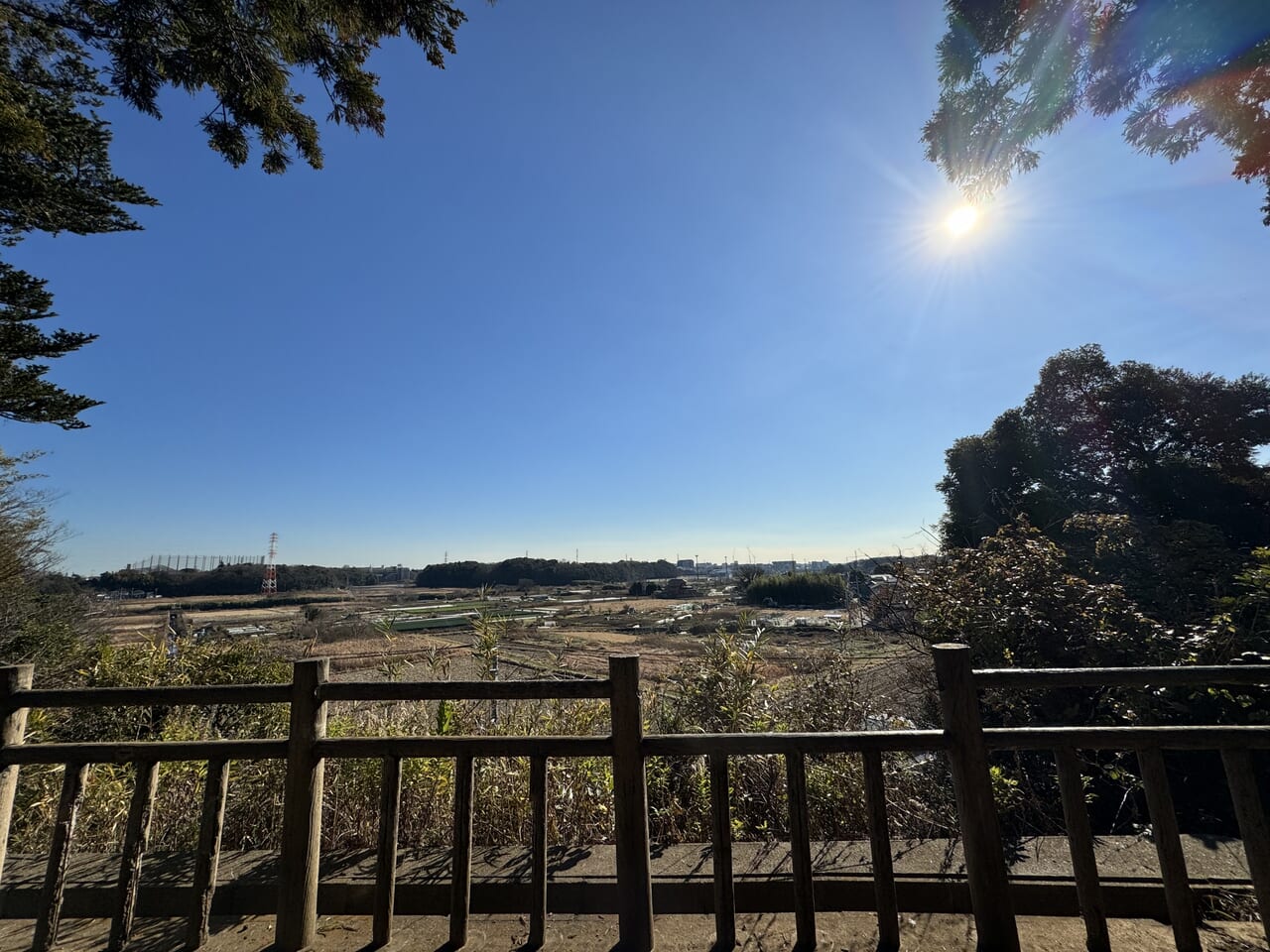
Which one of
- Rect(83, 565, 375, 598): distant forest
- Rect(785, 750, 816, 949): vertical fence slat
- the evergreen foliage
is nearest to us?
Rect(785, 750, 816, 949): vertical fence slat

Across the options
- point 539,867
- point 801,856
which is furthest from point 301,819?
point 801,856

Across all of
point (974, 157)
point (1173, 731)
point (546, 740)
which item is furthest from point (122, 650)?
point (974, 157)

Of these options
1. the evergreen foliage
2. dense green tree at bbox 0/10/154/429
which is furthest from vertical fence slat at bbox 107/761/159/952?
the evergreen foliage

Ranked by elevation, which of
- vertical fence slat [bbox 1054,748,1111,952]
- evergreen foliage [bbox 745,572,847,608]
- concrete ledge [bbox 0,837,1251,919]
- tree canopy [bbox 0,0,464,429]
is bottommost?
evergreen foliage [bbox 745,572,847,608]

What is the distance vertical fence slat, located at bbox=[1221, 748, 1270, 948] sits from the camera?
1726mm

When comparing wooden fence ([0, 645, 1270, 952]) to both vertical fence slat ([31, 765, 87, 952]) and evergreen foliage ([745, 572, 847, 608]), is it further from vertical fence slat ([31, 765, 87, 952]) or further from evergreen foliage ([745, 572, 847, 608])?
evergreen foliage ([745, 572, 847, 608])

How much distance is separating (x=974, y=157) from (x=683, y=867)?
7548 mm

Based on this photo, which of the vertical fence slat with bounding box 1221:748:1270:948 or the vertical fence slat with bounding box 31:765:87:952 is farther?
the vertical fence slat with bounding box 31:765:87:952

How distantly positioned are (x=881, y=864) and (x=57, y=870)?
3.21m

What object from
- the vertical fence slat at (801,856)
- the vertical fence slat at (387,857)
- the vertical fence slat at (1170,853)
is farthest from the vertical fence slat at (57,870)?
the vertical fence slat at (1170,853)

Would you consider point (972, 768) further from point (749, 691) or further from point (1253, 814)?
point (749, 691)

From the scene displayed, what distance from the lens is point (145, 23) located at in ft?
12.8

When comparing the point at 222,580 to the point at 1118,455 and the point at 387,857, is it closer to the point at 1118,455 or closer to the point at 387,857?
the point at 387,857

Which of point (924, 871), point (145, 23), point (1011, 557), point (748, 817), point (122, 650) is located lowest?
point (748, 817)
